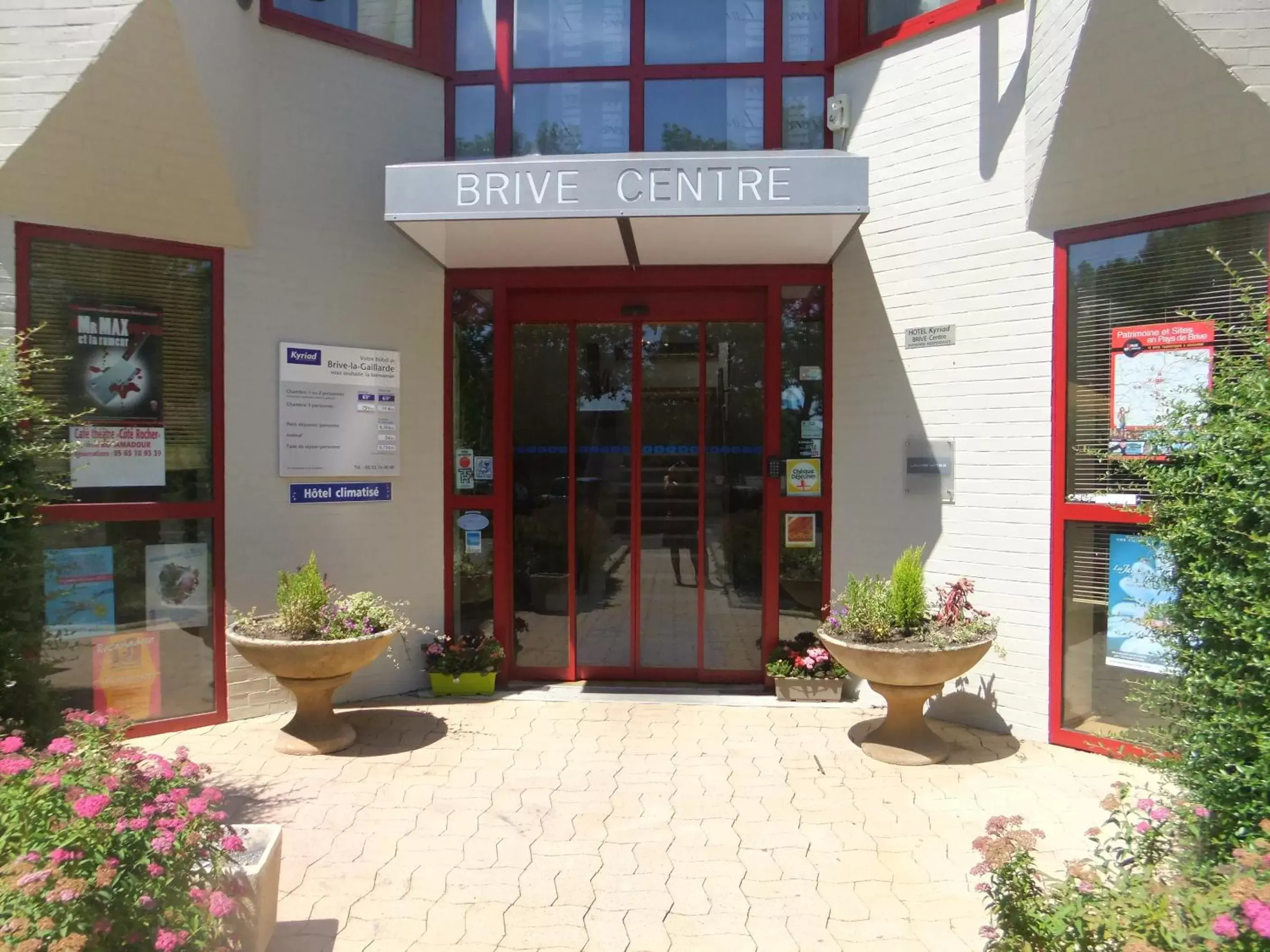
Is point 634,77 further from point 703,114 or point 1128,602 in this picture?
point 1128,602

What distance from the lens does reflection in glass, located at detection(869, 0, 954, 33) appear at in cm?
564

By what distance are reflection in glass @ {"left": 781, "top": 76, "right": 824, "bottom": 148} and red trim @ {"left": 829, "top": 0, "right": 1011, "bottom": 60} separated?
29 cm

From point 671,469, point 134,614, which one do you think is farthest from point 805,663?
point 134,614

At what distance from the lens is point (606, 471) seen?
21.0ft

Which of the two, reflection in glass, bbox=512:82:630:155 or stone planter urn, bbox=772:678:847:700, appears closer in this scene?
stone planter urn, bbox=772:678:847:700

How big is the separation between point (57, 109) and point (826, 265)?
4822mm

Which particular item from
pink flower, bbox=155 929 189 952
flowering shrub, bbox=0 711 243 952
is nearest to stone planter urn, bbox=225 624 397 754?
flowering shrub, bbox=0 711 243 952

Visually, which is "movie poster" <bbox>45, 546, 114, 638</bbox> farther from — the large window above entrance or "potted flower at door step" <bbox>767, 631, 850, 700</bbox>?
"potted flower at door step" <bbox>767, 631, 850, 700</bbox>

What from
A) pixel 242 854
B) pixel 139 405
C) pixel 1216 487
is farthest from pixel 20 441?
pixel 1216 487

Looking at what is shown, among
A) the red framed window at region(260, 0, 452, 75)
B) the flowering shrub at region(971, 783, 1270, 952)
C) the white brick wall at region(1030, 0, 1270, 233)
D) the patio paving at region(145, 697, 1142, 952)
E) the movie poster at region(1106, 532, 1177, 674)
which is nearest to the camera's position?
the flowering shrub at region(971, 783, 1270, 952)

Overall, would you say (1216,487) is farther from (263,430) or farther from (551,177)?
(263,430)

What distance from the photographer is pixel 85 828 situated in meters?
2.18

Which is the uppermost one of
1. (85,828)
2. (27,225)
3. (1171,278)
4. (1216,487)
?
(27,225)

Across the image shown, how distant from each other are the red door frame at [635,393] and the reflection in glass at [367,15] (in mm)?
1773
